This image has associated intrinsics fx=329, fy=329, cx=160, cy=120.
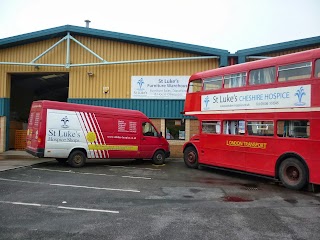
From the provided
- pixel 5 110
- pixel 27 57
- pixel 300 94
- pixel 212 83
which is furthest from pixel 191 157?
pixel 27 57

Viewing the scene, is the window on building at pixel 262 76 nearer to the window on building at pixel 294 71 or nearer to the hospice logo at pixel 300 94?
the window on building at pixel 294 71

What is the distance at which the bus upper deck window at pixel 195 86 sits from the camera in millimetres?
13898

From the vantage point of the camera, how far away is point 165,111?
18797 millimetres

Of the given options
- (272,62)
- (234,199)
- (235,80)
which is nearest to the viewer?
(234,199)

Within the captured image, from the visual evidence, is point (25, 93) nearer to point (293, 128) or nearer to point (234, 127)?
point (234, 127)

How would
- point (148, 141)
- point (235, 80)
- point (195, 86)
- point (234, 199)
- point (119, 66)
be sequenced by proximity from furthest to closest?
1. point (119, 66)
2. point (148, 141)
3. point (195, 86)
4. point (235, 80)
5. point (234, 199)

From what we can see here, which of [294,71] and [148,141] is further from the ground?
[294,71]

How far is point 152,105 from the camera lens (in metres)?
18.9

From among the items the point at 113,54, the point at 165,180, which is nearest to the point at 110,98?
the point at 113,54

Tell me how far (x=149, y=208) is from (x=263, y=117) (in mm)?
5837

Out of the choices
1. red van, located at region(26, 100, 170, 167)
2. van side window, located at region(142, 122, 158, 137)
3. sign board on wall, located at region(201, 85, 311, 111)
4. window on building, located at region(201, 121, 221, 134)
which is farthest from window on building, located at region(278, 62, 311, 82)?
red van, located at region(26, 100, 170, 167)

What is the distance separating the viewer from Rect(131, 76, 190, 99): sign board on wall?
61.4 ft

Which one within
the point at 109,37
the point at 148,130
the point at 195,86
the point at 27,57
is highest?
the point at 109,37

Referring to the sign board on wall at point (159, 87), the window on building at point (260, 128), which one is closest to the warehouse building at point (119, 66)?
the sign board on wall at point (159, 87)
